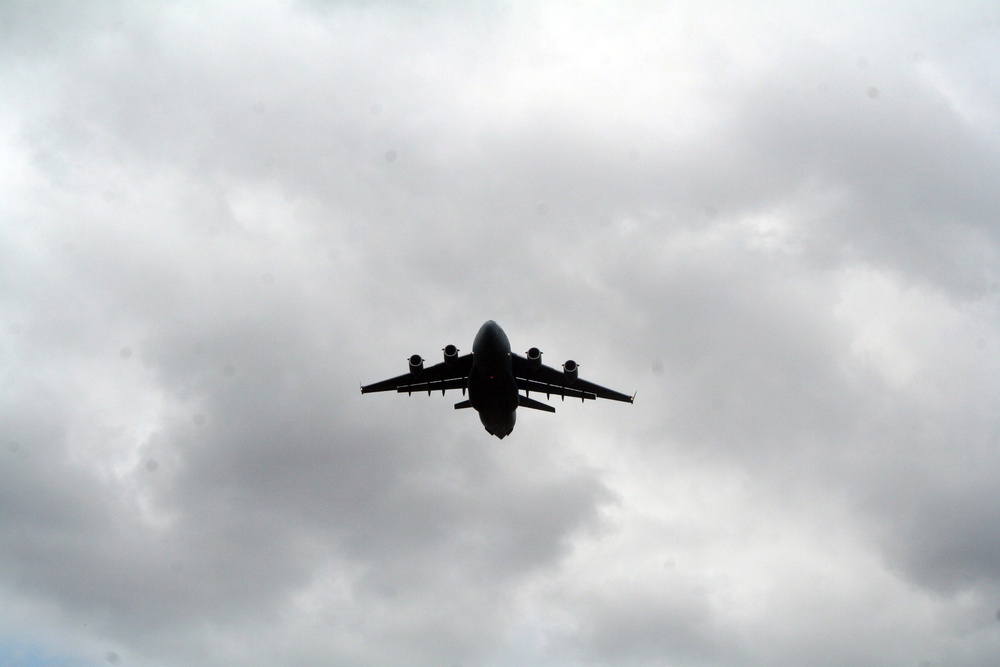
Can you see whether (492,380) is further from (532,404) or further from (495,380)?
(532,404)

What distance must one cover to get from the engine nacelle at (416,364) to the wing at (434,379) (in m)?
0.16

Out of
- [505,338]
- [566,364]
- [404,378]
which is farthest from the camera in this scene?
[404,378]

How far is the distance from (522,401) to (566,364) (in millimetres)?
3805

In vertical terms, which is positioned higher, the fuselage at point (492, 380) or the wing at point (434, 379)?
the wing at point (434, 379)

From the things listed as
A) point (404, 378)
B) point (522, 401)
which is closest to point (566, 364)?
point (522, 401)

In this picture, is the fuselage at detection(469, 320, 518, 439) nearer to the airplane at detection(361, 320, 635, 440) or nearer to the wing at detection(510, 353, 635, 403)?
the airplane at detection(361, 320, 635, 440)

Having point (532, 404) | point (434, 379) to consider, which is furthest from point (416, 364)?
point (532, 404)

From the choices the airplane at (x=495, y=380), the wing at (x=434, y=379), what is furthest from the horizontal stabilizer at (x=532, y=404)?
the wing at (x=434, y=379)

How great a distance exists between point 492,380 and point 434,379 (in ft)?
24.3

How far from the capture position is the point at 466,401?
42312mm

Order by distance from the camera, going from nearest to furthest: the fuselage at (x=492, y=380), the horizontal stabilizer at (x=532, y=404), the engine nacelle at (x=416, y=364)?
the fuselage at (x=492, y=380), the engine nacelle at (x=416, y=364), the horizontal stabilizer at (x=532, y=404)

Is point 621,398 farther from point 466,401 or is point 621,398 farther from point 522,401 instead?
point 466,401

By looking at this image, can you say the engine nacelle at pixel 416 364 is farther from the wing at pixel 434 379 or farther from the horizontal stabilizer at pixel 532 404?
the horizontal stabilizer at pixel 532 404

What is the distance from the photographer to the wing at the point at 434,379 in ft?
136
